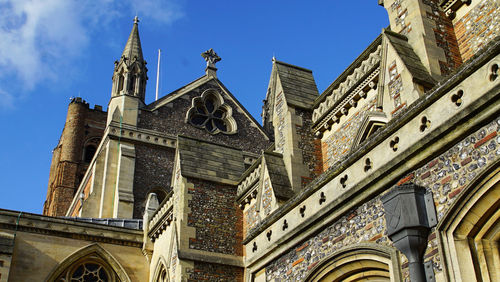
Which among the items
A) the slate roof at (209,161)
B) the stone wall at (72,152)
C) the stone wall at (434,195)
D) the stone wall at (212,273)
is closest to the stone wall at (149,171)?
the slate roof at (209,161)

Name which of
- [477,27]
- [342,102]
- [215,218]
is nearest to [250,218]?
[215,218]

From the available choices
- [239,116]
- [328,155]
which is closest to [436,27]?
[328,155]

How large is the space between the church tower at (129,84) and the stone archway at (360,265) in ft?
61.5

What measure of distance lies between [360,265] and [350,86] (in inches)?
261

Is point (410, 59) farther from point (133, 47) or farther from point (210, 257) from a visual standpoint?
point (133, 47)

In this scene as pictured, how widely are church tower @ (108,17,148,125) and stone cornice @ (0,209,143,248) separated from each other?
887 centimetres

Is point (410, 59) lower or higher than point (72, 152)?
lower

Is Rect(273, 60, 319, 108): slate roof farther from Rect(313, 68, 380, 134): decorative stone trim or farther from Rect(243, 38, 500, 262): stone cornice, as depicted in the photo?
Rect(243, 38, 500, 262): stone cornice

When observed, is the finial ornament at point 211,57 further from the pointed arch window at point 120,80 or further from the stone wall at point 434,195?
the stone wall at point 434,195

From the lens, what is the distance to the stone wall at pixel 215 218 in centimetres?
1445

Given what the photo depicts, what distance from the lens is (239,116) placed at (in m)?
28.6

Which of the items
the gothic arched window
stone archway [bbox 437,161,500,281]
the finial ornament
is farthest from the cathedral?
the gothic arched window

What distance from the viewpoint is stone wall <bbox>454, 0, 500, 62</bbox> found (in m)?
11.1

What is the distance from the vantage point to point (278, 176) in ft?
44.1
